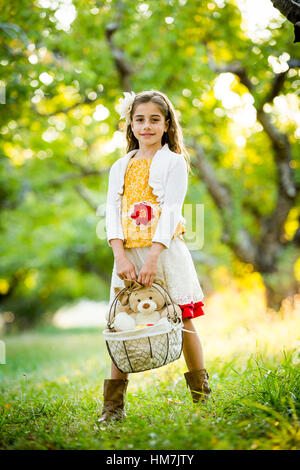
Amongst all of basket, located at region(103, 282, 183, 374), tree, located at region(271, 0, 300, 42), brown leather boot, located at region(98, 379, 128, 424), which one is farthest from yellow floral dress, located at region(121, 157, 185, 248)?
tree, located at region(271, 0, 300, 42)

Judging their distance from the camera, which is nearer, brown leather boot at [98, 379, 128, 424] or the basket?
the basket

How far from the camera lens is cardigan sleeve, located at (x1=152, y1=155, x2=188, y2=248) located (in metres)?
2.38

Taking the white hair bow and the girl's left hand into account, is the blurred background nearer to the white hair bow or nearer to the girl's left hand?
the white hair bow

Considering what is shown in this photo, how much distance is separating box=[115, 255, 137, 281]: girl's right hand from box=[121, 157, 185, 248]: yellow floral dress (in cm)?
12

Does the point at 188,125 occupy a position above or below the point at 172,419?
above

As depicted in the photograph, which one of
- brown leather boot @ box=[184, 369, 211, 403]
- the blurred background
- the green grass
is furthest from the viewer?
the blurred background

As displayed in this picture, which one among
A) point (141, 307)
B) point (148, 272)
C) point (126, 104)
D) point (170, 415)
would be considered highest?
point (126, 104)

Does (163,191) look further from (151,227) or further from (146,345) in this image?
(146,345)

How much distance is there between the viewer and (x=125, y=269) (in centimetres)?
238

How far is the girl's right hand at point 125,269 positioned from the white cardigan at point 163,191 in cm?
14

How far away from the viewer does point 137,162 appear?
104 inches

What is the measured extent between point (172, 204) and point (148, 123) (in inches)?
19.7

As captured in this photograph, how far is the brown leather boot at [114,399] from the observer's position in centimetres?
241

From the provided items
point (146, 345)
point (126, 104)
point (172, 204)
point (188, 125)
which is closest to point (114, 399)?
point (146, 345)
